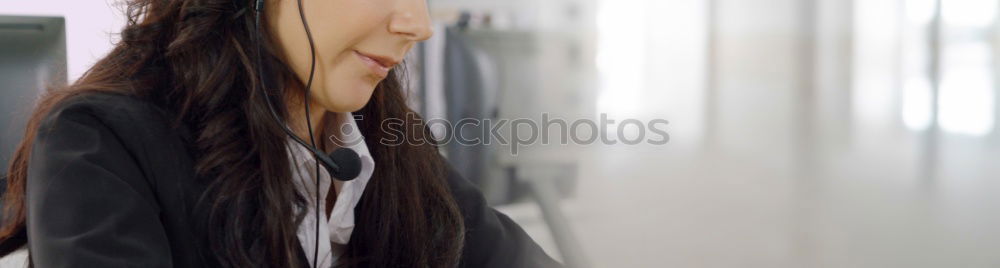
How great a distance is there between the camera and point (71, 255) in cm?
61

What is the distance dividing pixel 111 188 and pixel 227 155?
0.12m

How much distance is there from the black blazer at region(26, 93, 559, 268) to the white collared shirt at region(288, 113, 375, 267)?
3 centimetres

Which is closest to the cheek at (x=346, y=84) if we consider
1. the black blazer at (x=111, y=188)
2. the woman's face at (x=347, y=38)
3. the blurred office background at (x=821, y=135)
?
the woman's face at (x=347, y=38)

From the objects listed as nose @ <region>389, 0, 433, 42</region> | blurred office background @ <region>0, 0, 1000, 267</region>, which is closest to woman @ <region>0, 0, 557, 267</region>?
nose @ <region>389, 0, 433, 42</region>

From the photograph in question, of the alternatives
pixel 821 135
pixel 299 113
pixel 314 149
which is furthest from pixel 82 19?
pixel 821 135

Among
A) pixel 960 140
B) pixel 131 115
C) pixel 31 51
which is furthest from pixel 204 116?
pixel 960 140

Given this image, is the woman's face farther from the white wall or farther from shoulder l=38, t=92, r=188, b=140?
the white wall

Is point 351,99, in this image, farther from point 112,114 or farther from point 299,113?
point 112,114

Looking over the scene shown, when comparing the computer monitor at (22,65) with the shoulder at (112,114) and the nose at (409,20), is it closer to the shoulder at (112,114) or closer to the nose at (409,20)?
the shoulder at (112,114)

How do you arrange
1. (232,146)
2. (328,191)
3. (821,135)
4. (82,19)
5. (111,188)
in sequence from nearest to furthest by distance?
(821,135)
(111,188)
(232,146)
(328,191)
(82,19)

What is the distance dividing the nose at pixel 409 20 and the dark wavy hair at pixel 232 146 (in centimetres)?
13

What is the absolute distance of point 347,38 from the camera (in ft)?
2.47

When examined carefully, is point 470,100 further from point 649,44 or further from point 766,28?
point 766,28

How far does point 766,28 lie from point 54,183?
0.56 meters
